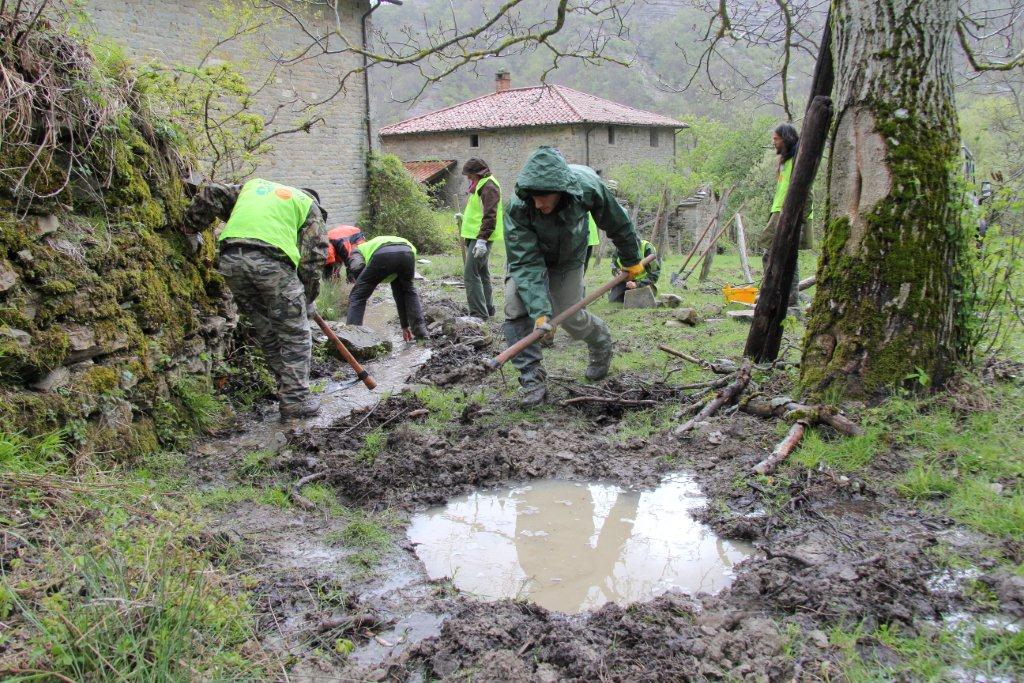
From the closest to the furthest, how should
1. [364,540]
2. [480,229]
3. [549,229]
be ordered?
[364,540] → [549,229] → [480,229]

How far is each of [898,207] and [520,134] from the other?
87.8 feet

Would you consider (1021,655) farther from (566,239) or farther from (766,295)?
(566,239)

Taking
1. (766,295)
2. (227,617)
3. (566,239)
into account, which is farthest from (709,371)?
(227,617)

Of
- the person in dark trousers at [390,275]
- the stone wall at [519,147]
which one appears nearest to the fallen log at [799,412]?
the person in dark trousers at [390,275]

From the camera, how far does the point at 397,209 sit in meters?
18.2

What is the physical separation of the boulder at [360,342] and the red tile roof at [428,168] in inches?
918

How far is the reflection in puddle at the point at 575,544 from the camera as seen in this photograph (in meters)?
2.95

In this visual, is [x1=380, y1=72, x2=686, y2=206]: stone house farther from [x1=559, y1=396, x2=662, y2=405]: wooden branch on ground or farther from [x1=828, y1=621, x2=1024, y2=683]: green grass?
[x1=828, y1=621, x2=1024, y2=683]: green grass

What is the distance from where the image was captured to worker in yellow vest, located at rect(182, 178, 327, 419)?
4.73 metres

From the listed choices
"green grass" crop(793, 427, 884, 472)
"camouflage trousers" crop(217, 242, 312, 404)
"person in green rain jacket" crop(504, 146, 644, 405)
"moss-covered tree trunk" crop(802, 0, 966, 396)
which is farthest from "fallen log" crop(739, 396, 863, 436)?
"camouflage trousers" crop(217, 242, 312, 404)

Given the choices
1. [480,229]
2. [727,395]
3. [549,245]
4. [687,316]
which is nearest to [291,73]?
[480,229]

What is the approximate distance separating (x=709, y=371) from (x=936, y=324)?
1790 millimetres

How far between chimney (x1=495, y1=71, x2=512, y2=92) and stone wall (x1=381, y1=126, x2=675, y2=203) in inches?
136

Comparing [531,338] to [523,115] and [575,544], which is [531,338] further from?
[523,115]
